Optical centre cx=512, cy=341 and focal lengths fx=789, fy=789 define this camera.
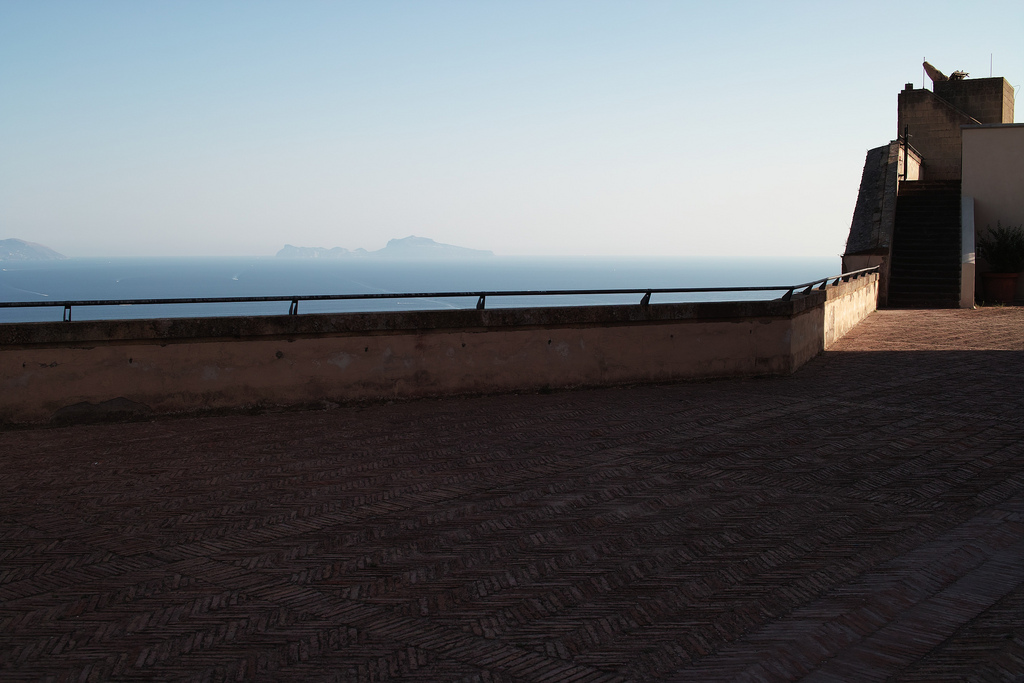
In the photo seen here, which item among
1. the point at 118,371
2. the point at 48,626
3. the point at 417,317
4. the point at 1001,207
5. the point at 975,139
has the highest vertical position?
the point at 975,139

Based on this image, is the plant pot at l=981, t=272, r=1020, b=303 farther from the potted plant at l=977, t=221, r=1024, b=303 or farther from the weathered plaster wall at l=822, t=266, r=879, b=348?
the weathered plaster wall at l=822, t=266, r=879, b=348

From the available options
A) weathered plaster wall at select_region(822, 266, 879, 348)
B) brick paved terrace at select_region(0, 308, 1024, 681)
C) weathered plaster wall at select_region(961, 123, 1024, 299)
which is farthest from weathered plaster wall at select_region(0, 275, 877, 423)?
weathered plaster wall at select_region(961, 123, 1024, 299)

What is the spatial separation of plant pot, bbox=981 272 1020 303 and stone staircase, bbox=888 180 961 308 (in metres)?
0.84

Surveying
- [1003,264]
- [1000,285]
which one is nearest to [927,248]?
[1003,264]

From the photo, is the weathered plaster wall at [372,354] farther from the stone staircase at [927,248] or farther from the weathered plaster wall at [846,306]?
the stone staircase at [927,248]

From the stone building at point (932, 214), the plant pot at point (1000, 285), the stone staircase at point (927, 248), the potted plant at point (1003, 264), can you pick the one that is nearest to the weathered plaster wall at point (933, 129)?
the stone building at point (932, 214)

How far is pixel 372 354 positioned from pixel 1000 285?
690 inches

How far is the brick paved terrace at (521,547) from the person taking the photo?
3.10 meters

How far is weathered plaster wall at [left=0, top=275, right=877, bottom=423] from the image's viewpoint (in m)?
7.27

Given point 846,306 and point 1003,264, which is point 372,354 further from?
point 1003,264

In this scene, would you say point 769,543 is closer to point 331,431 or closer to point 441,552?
point 441,552

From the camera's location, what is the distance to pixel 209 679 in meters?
2.93

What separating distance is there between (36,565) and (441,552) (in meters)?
2.07

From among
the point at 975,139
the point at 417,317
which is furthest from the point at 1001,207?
the point at 417,317
